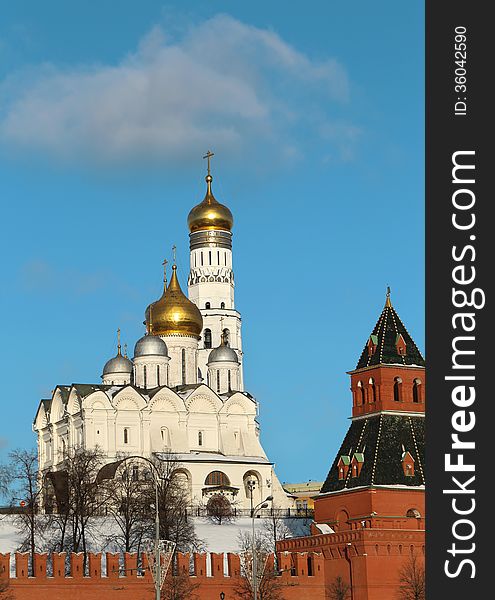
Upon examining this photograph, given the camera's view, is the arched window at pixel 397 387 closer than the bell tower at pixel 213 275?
Yes

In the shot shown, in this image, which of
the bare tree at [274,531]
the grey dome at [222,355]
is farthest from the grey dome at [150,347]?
the bare tree at [274,531]

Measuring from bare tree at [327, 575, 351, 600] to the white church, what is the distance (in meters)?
31.6

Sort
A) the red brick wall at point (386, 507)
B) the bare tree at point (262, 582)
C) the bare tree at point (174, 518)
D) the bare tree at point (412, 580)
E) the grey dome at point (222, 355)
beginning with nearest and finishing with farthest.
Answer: the bare tree at point (262, 582) < the bare tree at point (412, 580) < the red brick wall at point (386, 507) < the bare tree at point (174, 518) < the grey dome at point (222, 355)

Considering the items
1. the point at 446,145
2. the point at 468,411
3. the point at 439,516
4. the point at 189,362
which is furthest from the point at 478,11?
the point at 189,362

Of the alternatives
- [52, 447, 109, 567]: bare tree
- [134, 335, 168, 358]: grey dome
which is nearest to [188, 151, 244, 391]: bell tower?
[134, 335, 168, 358]: grey dome

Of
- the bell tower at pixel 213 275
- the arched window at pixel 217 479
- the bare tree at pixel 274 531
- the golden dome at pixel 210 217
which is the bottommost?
the bare tree at pixel 274 531

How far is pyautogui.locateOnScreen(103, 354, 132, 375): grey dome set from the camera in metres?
108

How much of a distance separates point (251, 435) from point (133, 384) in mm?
9773

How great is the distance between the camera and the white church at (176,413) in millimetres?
100812

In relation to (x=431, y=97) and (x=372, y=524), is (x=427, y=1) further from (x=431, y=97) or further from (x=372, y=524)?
(x=372, y=524)

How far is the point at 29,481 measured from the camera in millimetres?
75125

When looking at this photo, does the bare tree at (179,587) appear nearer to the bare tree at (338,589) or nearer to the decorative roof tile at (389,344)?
the bare tree at (338,589)

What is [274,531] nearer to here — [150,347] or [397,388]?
[397,388]

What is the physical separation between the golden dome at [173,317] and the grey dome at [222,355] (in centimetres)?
221
